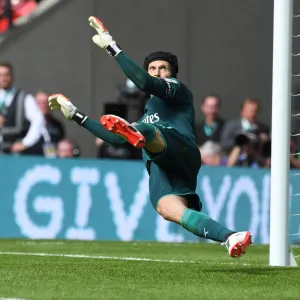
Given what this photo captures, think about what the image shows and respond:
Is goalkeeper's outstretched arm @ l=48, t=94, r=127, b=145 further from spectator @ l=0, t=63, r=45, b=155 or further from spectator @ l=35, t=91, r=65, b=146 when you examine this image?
spectator @ l=35, t=91, r=65, b=146

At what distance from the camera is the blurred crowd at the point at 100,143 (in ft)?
47.6

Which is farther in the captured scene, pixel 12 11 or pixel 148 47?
pixel 148 47

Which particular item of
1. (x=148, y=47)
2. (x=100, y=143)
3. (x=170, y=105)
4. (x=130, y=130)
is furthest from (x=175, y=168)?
(x=148, y=47)

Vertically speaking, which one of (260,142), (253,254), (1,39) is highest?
(1,39)

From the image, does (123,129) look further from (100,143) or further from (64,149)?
(100,143)

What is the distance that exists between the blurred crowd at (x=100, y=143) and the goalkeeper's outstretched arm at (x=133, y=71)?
604 cm

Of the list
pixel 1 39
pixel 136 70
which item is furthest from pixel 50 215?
pixel 136 70

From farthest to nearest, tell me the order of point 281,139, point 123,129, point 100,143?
1. point 100,143
2. point 281,139
3. point 123,129

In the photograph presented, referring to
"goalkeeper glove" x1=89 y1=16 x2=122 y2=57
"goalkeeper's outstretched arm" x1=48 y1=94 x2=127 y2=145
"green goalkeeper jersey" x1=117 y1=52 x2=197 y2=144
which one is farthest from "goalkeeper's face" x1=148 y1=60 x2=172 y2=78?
"goalkeeper's outstretched arm" x1=48 y1=94 x2=127 y2=145

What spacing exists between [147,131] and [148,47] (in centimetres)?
1178

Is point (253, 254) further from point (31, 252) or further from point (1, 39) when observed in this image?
point (1, 39)

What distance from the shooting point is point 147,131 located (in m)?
7.93

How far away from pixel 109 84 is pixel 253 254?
27.3 ft

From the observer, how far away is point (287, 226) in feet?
30.6
